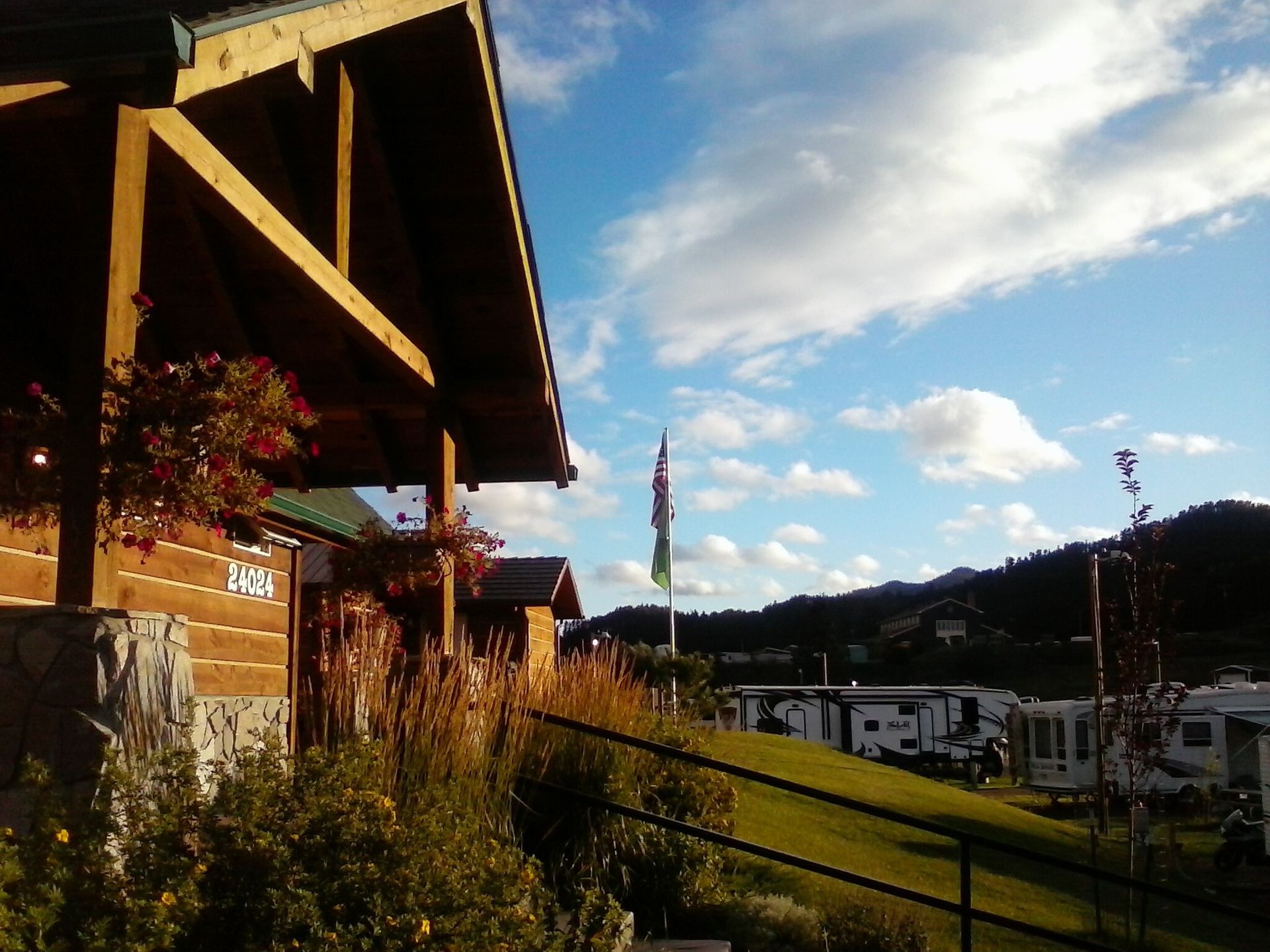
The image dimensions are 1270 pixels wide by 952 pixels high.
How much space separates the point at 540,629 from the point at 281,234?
1483cm

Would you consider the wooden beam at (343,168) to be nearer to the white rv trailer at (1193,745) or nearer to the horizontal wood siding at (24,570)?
the horizontal wood siding at (24,570)

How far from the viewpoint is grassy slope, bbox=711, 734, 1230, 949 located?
30.3ft

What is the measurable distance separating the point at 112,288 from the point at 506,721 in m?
3.05

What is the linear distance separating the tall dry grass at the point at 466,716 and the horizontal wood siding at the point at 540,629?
1067 centimetres

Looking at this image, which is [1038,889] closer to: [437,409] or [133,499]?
[437,409]

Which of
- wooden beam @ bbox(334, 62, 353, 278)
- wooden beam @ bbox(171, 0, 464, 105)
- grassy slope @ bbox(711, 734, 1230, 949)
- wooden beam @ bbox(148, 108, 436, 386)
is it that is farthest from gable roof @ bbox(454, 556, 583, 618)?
wooden beam @ bbox(171, 0, 464, 105)

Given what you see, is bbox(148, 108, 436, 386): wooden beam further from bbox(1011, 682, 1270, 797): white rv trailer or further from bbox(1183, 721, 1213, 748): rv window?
bbox(1183, 721, 1213, 748): rv window

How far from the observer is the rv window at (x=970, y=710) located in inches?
1228

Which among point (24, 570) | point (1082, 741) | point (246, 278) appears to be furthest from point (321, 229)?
point (1082, 741)

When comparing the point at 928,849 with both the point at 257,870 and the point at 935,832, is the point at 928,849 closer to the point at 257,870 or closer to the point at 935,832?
the point at 935,832

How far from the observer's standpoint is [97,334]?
4.20 meters

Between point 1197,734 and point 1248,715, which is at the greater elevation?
point 1248,715

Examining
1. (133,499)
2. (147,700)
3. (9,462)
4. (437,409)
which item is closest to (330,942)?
(147,700)

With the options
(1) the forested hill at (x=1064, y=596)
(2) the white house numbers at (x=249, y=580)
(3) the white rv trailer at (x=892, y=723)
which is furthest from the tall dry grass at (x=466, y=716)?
(1) the forested hill at (x=1064, y=596)
